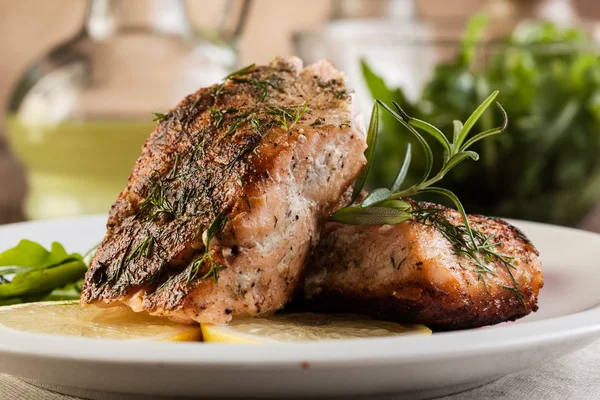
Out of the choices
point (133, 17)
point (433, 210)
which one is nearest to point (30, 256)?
point (433, 210)

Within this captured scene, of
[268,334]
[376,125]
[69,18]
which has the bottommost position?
[268,334]

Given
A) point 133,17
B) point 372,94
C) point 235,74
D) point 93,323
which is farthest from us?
point 133,17

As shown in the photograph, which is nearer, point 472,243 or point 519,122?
point 472,243

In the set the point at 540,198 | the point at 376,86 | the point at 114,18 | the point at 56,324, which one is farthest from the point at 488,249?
the point at 114,18

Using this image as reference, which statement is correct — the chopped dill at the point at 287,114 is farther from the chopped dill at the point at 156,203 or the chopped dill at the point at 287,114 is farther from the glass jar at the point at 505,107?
the glass jar at the point at 505,107

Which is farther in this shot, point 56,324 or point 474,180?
point 474,180

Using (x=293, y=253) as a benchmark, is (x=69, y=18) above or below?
above

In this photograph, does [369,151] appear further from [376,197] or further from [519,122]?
[519,122]

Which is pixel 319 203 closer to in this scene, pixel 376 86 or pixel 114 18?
pixel 376 86
